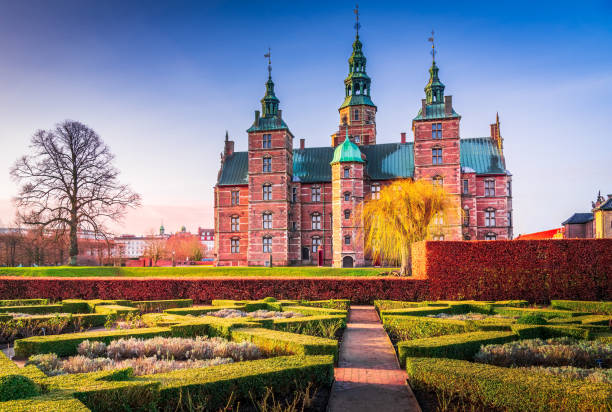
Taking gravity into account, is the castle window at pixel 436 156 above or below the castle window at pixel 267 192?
above

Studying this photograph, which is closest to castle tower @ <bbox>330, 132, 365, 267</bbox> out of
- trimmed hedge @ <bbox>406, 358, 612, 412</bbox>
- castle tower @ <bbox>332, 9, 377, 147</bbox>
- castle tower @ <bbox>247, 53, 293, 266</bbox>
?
castle tower @ <bbox>247, 53, 293, 266</bbox>

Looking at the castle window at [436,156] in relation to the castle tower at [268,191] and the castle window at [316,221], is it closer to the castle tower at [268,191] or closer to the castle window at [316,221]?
the castle window at [316,221]

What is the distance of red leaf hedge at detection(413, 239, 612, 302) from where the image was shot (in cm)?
1762

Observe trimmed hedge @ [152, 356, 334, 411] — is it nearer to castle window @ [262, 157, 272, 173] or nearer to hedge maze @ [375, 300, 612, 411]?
hedge maze @ [375, 300, 612, 411]

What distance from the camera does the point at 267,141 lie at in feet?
151

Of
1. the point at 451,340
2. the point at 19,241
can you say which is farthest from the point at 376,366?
the point at 19,241

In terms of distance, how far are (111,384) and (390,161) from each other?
147ft

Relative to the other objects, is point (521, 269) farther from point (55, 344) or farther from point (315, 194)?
point (315, 194)

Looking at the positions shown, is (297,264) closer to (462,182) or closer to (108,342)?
(462,182)

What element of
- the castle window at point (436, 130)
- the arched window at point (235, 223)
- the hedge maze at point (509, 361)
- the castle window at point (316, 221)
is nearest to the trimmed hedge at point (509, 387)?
the hedge maze at point (509, 361)

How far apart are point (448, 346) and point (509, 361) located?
1115 mm

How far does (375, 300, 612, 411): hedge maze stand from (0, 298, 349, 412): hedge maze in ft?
5.32

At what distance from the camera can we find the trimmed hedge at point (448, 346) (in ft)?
27.2

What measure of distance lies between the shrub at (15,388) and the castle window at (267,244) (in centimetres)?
4030
